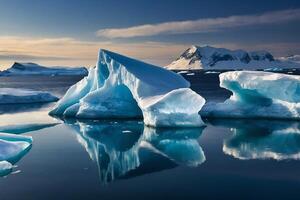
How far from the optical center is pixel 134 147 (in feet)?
43.8

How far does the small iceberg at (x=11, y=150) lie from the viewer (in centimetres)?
1012

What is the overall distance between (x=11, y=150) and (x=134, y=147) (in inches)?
153

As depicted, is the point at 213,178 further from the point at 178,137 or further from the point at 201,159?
the point at 178,137

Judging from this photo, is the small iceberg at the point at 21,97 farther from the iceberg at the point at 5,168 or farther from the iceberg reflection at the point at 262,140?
the iceberg at the point at 5,168

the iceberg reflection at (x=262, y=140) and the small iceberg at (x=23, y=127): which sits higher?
the iceberg reflection at (x=262, y=140)

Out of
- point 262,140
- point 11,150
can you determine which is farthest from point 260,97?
point 11,150

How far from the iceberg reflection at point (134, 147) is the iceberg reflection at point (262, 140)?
4.29 ft

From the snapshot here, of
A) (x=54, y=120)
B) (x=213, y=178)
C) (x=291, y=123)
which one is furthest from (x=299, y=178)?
(x=54, y=120)

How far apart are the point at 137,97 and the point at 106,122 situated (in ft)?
7.46

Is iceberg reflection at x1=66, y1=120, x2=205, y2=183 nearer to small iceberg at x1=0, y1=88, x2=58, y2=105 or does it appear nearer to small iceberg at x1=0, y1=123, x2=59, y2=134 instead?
small iceberg at x1=0, y1=123, x2=59, y2=134

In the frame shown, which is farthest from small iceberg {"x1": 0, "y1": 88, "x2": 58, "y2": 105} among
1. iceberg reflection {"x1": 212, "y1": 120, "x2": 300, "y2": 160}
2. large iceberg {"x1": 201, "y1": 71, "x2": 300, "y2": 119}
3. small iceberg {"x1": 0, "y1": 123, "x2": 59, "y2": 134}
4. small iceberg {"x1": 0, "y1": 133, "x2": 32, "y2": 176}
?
small iceberg {"x1": 0, "y1": 133, "x2": 32, "y2": 176}

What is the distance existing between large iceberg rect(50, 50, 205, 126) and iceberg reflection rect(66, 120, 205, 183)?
0.65 m

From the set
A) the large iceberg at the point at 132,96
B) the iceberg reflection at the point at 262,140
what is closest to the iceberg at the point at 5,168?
the iceberg reflection at the point at 262,140

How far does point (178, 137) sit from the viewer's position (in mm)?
14789
